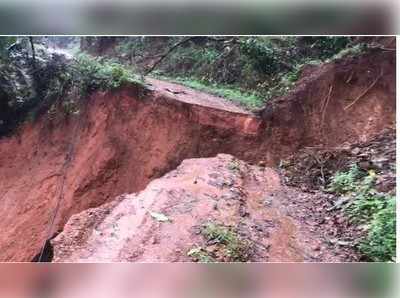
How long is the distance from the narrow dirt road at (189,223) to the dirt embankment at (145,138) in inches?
11.8

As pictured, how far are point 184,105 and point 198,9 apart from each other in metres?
1.07

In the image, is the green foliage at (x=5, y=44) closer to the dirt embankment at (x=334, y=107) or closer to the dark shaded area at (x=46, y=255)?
the dark shaded area at (x=46, y=255)

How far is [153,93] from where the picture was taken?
11.9ft

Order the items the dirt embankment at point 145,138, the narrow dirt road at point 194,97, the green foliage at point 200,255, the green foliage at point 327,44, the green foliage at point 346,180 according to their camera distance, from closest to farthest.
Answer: the green foliage at point 200,255, the green foliage at point 346,180, the green foliage at point 327,44, the dirt embankment at point 145,138, the narrow dirt road at point 194,97

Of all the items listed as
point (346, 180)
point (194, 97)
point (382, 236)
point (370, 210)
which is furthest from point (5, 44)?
point (382, 236)

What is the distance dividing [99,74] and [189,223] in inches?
64.9

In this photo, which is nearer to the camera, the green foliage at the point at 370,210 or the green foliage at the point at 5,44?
the green foliage at the point at 370,210

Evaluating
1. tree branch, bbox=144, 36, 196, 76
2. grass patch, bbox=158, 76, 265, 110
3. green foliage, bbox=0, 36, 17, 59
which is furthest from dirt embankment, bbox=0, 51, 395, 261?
green foliage, bbox=0, 36, 17, 59

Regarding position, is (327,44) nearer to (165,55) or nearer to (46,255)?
(165,55)

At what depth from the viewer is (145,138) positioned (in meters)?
3.50

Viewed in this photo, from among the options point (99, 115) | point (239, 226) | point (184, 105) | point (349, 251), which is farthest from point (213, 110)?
point (349, 251)

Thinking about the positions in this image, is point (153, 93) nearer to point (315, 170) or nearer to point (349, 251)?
point (315, 170)

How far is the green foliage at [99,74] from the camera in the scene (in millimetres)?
3598

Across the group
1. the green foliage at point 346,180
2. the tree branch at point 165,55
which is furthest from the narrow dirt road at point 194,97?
the green foliage at point 346,180
